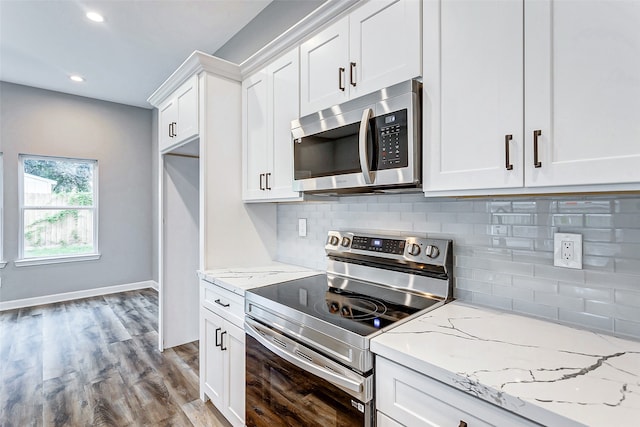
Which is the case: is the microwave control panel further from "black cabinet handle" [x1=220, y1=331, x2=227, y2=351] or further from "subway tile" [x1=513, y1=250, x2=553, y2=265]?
"black cabinet handle" [x1=220, y1=331, x2=227, y2=351]

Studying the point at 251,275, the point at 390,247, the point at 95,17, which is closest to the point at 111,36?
the point at 95,17

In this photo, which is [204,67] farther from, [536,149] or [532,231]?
[532,231]

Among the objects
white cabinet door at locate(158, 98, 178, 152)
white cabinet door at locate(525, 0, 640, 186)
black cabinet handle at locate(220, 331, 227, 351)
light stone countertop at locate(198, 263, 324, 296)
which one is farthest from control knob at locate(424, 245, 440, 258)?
white cabinet door at locate(158, 98, 178, 152)

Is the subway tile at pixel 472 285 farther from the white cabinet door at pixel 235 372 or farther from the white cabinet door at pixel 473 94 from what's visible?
the white cabinet door at pixel 235 372

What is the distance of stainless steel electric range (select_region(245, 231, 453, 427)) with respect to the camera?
113 cm

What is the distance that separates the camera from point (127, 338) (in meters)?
3.27

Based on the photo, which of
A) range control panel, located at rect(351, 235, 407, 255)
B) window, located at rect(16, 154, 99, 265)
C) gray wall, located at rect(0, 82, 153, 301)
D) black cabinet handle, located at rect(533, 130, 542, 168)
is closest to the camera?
black cabinet handle, located at rect(533, 130, 542, 168)

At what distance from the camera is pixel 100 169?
15.8ft

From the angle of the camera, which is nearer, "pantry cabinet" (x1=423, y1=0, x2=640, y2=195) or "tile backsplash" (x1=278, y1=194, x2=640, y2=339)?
"pantry cabinet" (x1=423, y1=0, x2=640, y2=195)

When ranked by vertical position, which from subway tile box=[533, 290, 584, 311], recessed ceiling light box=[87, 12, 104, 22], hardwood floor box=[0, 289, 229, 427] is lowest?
hardwood floor box=[0, 289, 229, 427]

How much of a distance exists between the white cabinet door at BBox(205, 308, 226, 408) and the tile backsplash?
122 cm

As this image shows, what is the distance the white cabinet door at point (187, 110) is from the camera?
232 cm

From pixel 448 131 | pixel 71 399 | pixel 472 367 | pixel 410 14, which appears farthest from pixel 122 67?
pixel 472 367

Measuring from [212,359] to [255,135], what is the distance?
1.49 meters
